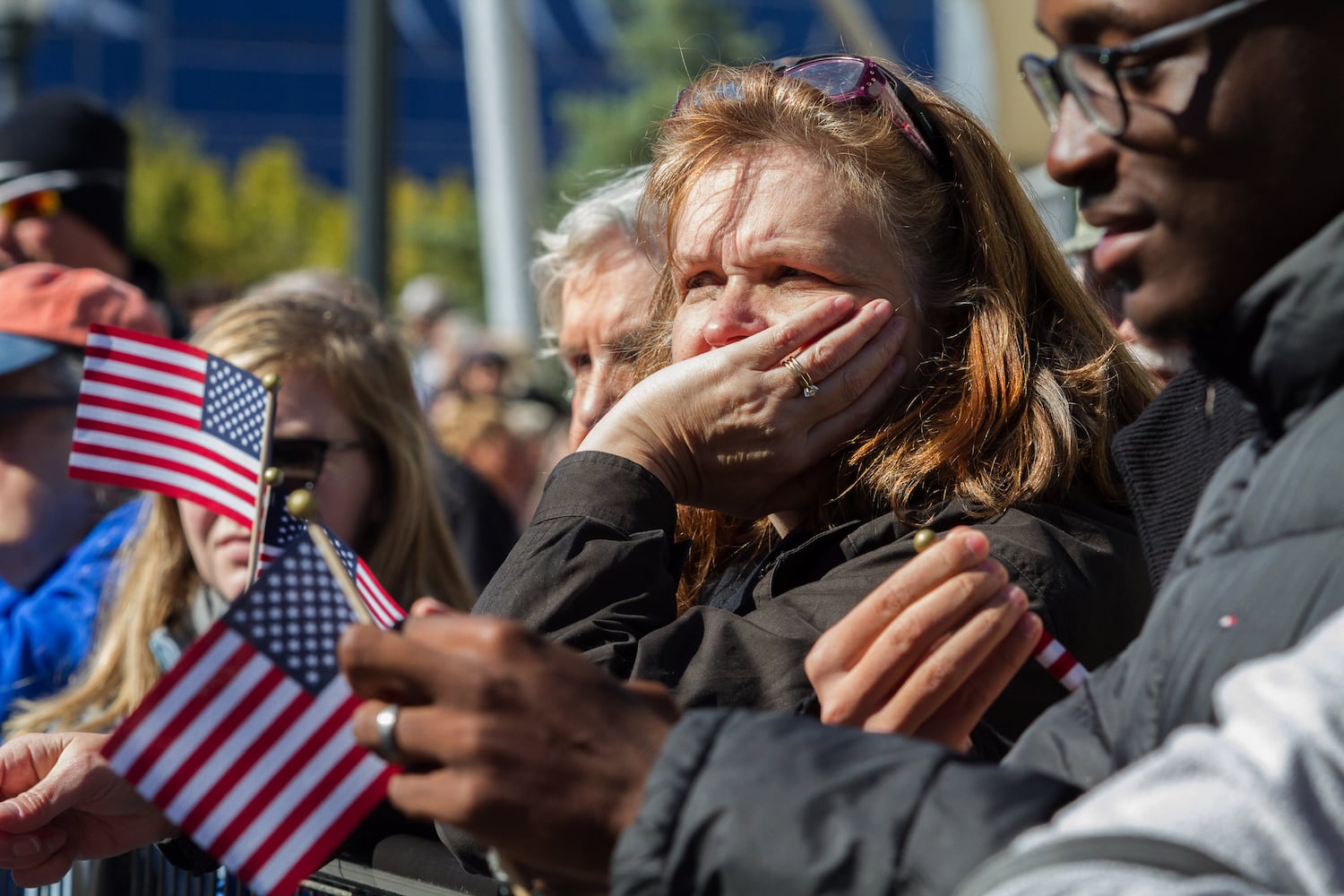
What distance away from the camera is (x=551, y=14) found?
54.8 m

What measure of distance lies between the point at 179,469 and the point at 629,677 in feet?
4.65

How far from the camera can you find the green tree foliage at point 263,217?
39.7 meters

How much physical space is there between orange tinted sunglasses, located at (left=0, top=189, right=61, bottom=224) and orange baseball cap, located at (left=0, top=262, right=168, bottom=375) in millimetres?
1912

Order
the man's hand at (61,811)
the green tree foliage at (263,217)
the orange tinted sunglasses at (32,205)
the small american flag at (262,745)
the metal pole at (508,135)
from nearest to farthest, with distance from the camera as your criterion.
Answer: the small american flag at (262,745) < the man's hand at (61,811) < the orange tinted sunglasses at (32,205) < the metal pole at (508,135) < the green tree foliage at (263,217)

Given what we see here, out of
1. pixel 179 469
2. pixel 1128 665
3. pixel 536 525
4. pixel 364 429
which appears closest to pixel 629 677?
pixel 536 525

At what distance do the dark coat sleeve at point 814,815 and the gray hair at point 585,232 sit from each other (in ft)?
8.05

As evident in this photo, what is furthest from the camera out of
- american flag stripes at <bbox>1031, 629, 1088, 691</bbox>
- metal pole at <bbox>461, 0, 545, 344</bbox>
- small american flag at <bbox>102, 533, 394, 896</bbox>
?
metal pole at <bbox>461, 0, 545, 344</bbox>

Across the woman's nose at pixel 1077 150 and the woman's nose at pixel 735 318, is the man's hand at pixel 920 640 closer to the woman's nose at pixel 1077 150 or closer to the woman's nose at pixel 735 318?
the woman's nose at pixel 1077 150

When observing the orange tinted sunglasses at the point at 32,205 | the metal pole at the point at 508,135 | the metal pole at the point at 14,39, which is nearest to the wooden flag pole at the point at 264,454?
the orange tinted sunglasses at the point at 32,205

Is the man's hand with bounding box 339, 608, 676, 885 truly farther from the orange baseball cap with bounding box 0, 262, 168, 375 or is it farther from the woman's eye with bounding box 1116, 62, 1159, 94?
the orange baseball cap with bounding box 0, 262, 168, 375

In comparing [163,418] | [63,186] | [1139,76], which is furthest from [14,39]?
[1139,76]

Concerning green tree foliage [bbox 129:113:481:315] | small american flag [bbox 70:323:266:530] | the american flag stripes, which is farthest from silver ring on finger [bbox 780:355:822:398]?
green tree foliage [bbox 129:113:481:315]

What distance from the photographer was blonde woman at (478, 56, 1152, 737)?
2219 millimetres

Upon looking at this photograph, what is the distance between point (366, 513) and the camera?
396 centimetres
